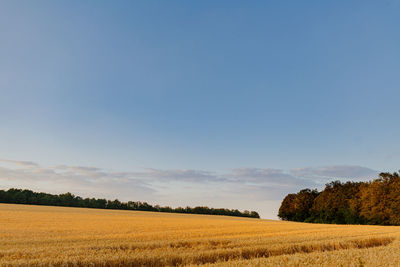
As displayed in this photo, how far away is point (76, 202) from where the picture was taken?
101 meters

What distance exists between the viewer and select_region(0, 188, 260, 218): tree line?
9638 centimetres

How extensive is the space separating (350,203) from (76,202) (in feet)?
248

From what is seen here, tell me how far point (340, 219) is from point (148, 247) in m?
70.4

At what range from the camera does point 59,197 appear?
4043 inches

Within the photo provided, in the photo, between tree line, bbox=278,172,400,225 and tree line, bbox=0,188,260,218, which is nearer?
tree line, bbox=278,172,400,225

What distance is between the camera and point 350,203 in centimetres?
7281

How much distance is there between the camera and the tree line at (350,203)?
63662mm

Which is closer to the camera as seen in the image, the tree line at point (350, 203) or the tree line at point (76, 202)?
the tree line at point (350, 203)

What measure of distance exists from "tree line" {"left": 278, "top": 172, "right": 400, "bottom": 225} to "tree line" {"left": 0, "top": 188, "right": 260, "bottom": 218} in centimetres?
2776

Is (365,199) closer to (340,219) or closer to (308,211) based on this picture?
(340,219)

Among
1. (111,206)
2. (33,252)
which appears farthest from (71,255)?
(111,206)

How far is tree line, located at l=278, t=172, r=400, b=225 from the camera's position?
209 feet

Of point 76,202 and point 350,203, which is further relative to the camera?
point 76,202

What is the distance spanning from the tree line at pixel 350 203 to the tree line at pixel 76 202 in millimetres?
27760
